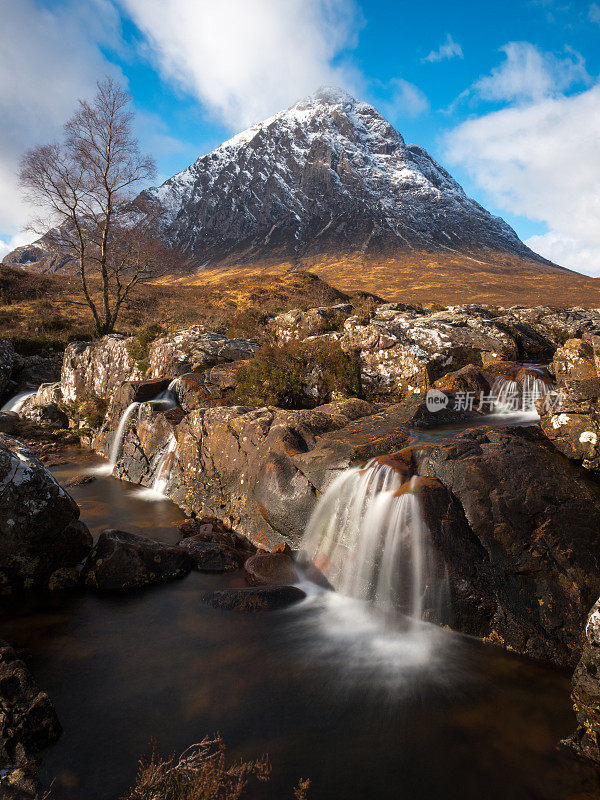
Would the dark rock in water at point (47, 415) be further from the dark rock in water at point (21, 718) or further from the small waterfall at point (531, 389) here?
the small waterfall at point (531, 389)

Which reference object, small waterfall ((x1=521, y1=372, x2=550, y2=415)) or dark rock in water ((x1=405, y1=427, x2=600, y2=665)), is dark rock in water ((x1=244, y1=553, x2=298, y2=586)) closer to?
dark rock in water ((x1=405, y1=427, x2=600, y2=665))

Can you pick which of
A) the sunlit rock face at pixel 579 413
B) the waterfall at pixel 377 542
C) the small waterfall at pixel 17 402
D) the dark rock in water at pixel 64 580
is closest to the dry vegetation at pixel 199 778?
the waterfall at pixel 377 542

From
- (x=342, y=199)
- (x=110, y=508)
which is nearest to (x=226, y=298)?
(x=110, y=508)

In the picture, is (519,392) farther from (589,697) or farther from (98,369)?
(98,369)

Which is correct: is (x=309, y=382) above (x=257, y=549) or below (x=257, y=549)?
above

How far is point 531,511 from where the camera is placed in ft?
20.6

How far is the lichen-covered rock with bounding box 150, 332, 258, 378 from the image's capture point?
15.4 metres

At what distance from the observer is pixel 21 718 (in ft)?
13.2

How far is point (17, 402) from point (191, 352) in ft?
35.7

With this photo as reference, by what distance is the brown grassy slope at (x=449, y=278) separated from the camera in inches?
2744

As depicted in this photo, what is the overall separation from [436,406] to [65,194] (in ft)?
76.2

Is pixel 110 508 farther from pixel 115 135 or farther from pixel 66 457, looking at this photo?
pixel 115 135

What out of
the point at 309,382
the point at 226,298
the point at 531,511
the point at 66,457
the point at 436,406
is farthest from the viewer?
the point at 226,298

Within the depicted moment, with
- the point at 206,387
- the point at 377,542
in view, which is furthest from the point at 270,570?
the point at 206,387
